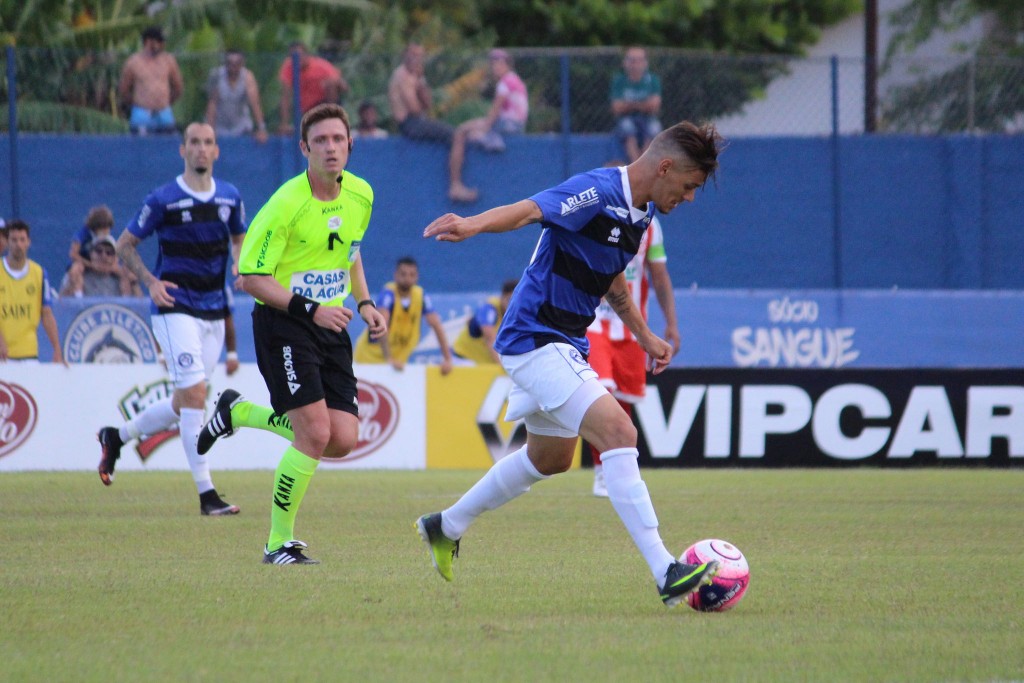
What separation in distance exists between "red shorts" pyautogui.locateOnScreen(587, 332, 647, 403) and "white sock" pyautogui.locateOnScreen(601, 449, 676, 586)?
15.2 feet

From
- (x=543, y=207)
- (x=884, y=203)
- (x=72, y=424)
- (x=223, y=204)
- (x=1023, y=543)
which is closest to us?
(x=543, y=207)

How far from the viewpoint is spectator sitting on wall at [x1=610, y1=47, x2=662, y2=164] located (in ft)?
56.1

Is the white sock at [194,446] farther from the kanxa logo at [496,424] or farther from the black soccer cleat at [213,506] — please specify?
the kanxa logo at [496,424]

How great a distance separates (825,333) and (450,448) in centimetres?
524

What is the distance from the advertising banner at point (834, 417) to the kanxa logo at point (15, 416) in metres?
5.60

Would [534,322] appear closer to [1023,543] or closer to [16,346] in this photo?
[1023,543]

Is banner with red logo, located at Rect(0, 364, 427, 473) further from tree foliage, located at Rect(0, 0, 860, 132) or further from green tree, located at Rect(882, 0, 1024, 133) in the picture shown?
green tree, located at Rect(882, 0, 1024, 133)

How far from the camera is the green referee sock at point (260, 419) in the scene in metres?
8.30

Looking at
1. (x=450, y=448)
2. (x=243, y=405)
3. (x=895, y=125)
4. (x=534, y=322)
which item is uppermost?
(x=895, y=125)

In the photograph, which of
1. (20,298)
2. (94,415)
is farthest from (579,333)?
(20,298)

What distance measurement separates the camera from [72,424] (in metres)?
13.0

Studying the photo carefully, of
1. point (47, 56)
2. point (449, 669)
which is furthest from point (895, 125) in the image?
point (449, 669)

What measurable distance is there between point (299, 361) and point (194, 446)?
7.77 feet

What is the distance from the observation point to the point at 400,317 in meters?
15.0
